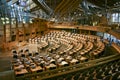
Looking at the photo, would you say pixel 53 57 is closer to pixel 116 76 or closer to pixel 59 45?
pixel 59 45

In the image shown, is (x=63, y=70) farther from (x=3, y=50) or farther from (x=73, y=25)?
(x=73, y=25)

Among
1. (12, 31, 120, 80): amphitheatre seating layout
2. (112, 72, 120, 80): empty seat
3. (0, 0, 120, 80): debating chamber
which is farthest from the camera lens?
(12, 31, 120, 80): amphitheatre seating layout

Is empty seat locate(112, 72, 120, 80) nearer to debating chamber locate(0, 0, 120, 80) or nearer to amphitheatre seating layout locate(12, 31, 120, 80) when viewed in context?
debating chamber locate(0, 0, 120, 80)

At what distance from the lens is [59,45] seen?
75.8ft

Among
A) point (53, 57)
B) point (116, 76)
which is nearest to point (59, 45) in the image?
point (53, 57)

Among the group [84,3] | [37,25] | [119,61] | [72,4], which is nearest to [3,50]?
[37,25]

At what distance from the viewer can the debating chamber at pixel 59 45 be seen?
5.97 metres

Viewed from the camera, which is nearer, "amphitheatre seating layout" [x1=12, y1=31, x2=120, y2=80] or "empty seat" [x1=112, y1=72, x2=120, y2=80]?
"empty seat" [x1=112, y1=72, x2=120, y2=80]

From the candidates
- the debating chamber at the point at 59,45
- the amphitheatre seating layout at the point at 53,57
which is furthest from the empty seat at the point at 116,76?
the amphitheatre seating layout at the point at 53,57

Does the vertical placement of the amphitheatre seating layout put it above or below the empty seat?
below

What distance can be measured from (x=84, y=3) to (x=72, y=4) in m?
10.6

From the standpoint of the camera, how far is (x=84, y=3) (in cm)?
4188

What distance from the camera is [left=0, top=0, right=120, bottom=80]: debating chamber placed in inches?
235

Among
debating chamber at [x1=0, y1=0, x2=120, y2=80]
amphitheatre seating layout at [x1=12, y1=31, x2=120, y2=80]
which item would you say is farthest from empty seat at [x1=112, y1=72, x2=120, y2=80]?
amphitheatre seating layout at [x1=12, y1=31, x2=120, y2=80]
